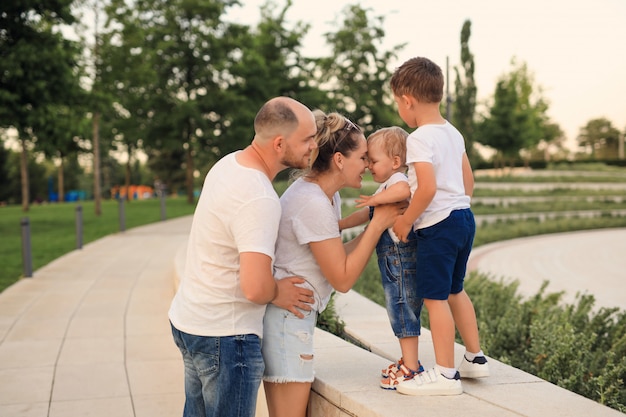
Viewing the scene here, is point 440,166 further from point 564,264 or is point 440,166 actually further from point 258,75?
point 258,75

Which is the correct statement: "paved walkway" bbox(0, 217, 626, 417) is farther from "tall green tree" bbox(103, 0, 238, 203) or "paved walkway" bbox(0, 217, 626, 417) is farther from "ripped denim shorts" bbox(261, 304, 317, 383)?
"tall green tree" bbox(103, 0, 238, 203)

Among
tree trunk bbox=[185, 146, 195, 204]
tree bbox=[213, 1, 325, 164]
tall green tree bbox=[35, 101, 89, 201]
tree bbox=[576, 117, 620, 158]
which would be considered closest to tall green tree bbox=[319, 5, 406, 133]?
tree bbox=[213, 1, 325, 164]

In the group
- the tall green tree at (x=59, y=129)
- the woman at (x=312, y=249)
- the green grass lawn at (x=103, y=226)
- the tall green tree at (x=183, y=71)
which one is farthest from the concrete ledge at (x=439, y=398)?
the tall green tree at (x=183, y=71)

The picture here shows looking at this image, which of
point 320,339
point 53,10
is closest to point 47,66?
point 53,10

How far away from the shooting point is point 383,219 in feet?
10.4

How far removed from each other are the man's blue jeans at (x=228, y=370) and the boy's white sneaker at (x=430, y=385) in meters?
0.71

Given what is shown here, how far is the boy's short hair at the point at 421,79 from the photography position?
124 inches

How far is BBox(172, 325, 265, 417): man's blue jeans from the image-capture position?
286cm

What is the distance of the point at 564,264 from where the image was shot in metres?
14.8

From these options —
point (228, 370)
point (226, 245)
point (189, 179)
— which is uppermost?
point (189, 179)

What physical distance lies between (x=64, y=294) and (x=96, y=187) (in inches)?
721

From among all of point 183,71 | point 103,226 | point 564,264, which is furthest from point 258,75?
point 564,264

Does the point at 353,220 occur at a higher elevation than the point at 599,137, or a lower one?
lower

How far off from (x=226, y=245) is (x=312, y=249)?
0.44 m
